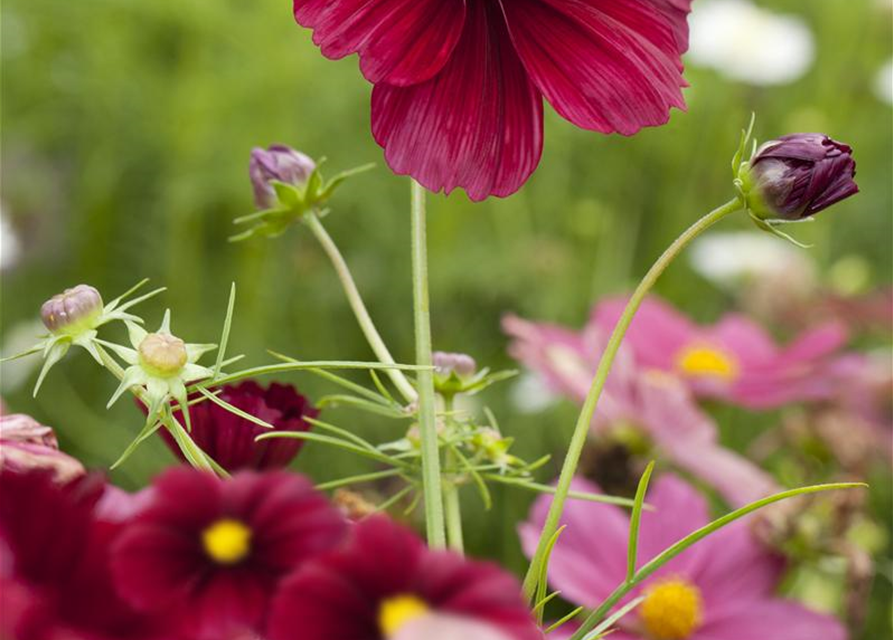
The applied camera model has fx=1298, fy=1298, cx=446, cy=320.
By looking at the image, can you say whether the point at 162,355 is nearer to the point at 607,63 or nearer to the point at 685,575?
the point at 607,63

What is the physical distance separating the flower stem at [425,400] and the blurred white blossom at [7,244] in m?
0.76

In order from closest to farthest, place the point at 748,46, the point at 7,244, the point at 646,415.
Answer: the point at 646,415 < the point at 7,244 < the point at 748,46

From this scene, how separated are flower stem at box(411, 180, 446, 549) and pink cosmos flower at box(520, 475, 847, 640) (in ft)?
0.74

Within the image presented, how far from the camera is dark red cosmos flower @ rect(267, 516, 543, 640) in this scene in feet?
0.60

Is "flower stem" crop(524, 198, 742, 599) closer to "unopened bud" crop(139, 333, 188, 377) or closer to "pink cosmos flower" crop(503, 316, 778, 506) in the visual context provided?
"unopened bud" crop(139, 333, 188, 377)

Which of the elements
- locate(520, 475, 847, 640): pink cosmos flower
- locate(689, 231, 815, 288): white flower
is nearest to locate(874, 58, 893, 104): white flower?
locate(689, 231, 815, 288): white flower

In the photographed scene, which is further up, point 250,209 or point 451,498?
point 451,498

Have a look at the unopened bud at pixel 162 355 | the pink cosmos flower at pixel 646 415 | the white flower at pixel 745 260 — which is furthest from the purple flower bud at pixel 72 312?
the white flower at pixel 745 260

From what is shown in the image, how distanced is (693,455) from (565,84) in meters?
0.39

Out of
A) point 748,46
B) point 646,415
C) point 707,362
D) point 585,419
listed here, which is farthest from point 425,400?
point 748,46

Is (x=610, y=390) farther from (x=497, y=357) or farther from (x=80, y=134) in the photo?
(x=80, y=134)

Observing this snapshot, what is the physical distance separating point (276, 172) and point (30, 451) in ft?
0.36

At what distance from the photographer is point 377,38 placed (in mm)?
275

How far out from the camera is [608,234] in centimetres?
137
